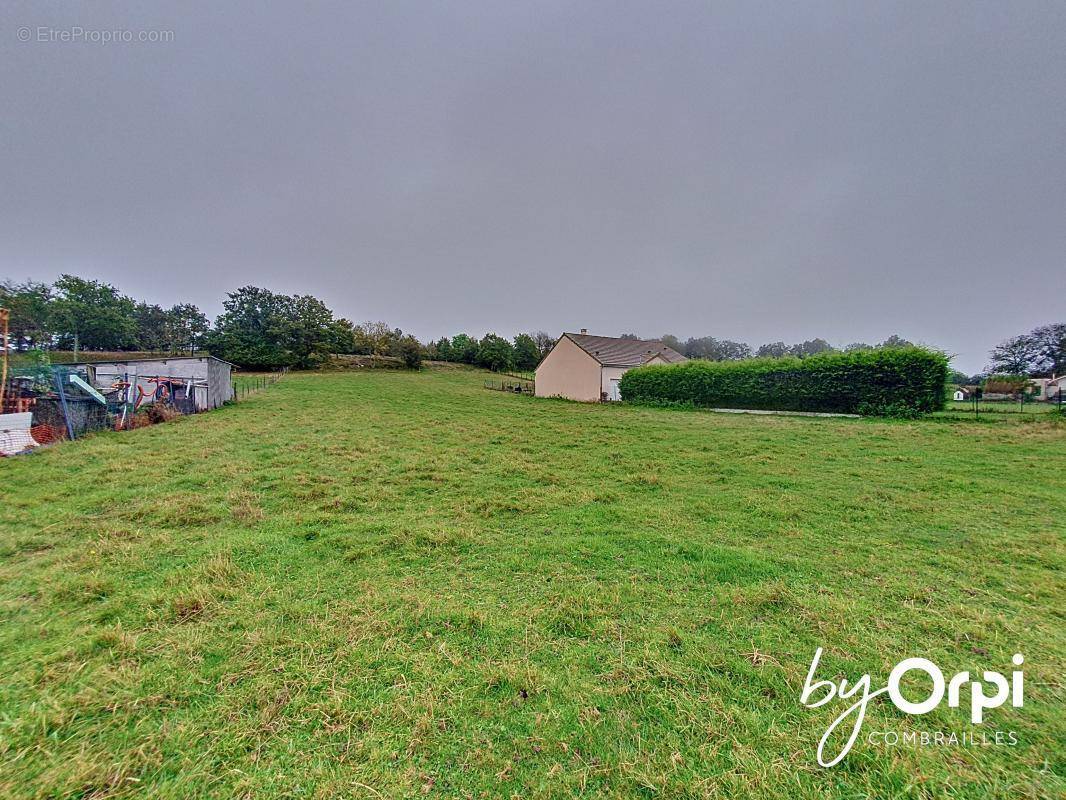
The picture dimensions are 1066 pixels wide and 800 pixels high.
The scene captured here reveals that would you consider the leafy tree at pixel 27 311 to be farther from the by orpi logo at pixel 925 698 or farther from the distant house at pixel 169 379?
the by orpi logo at pixel 925 698

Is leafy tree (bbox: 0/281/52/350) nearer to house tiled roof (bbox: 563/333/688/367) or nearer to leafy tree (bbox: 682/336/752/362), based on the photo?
house tiled roof (bbox: 563/333/688/367)

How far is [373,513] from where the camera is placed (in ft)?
15.6

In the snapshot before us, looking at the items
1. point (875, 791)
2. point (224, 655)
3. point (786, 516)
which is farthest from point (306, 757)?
point (786, 516)

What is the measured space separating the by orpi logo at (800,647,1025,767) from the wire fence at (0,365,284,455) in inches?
508

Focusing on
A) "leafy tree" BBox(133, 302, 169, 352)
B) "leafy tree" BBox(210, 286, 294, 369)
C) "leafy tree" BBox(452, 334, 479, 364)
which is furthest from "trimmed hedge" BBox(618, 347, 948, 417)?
"leafy tree" BBox(133, 302, 169, 352)

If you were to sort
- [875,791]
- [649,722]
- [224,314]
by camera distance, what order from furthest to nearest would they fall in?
[224,314] < [649,722] < [875,791]

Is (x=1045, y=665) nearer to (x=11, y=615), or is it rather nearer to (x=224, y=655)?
(x=224, y=655)

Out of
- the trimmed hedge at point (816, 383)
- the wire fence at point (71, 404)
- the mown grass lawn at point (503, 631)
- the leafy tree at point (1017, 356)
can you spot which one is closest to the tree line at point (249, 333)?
the trimmed hedge at point (816, 383)

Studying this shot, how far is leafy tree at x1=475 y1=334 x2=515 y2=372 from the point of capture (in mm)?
50656

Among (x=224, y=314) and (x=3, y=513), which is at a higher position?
(x=224, y=314)

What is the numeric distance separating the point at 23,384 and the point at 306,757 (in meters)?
13.3

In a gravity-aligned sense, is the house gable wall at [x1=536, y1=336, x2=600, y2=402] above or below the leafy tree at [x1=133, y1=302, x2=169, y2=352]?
below

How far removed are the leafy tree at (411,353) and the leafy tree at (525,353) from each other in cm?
1307

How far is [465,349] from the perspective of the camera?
5525cm
